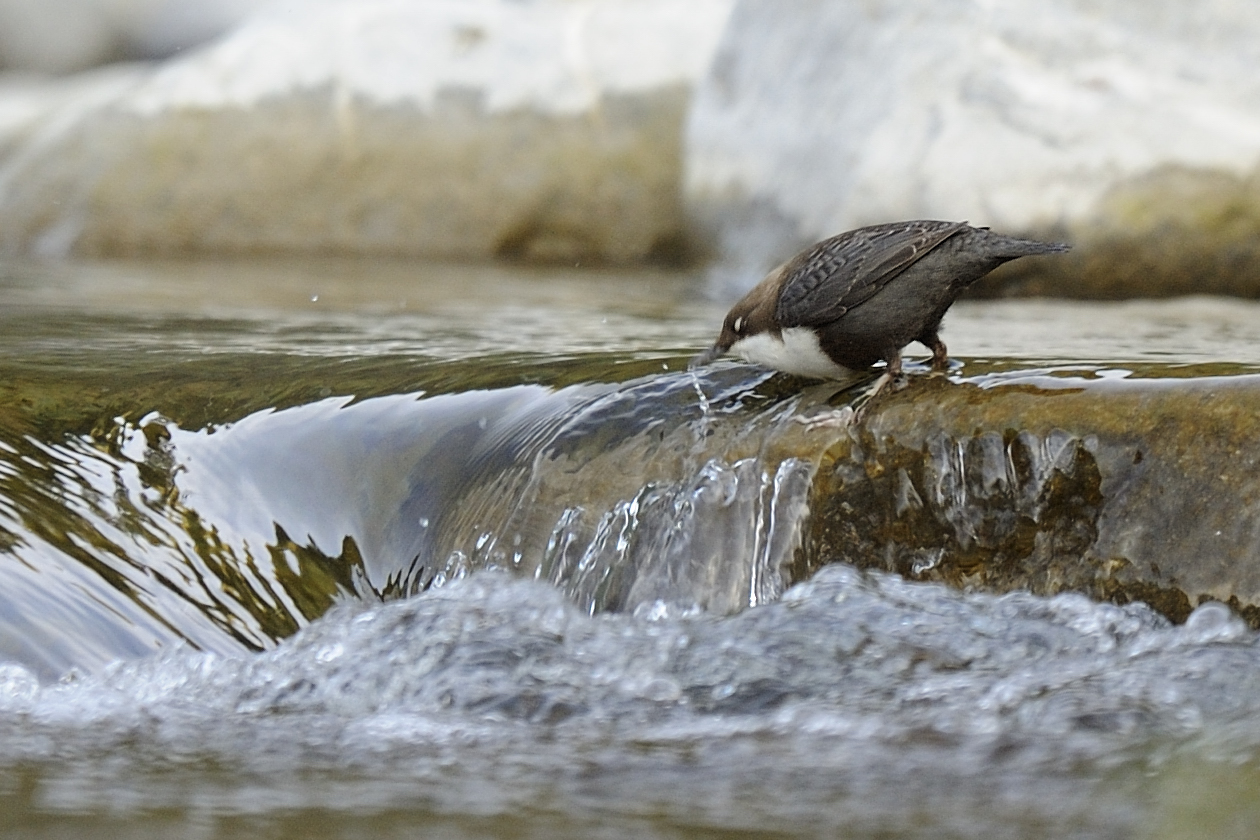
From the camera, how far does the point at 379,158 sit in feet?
32.6

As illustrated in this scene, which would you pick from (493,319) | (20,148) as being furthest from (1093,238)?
(20,148)

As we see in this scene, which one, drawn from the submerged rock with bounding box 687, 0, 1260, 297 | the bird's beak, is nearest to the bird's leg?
the bird's beak

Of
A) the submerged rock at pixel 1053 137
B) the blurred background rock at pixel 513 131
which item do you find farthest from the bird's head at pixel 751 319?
the blurred background rock at pixel 513 131

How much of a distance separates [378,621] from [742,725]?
959 mm

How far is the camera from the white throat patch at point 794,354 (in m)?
4.11

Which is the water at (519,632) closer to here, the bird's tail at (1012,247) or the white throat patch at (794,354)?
the white throat patch at (794,354)

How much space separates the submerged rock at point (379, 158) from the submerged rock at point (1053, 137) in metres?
1.69

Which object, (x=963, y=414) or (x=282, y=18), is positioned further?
(x=282, y=18)

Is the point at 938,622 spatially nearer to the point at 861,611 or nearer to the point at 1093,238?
the point at 861,611

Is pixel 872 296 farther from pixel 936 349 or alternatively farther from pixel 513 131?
pixel 513 131

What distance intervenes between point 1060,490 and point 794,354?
0.79 meters

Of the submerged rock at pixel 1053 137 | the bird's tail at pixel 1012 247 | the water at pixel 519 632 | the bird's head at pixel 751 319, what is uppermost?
the submerged rock at pixel 1053 137

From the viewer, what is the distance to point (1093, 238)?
7.09 metres

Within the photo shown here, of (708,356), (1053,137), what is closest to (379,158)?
(1053,137)
